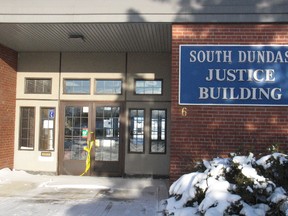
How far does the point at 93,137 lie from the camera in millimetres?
11875

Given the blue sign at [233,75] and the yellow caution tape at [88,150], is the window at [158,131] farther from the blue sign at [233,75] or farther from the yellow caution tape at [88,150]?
the blue sign at [233,75]

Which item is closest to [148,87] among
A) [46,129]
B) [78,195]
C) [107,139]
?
[107,139]

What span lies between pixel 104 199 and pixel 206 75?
11.4 ft

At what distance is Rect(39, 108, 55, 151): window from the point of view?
12023 mm

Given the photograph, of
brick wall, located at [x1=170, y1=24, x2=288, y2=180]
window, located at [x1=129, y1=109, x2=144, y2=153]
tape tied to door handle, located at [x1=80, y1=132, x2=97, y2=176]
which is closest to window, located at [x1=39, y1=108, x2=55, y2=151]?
tape tied to door handle, located at [x1=80, y1=132, x2=97, y2=176]

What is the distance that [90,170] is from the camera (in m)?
11.8

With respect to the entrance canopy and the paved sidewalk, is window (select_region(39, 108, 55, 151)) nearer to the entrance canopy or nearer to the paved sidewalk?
the paved sidewalk

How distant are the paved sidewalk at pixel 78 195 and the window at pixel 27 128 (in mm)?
956

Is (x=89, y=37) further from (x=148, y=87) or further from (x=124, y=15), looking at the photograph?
(x=148, y=87)

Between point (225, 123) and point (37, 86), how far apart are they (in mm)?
6279

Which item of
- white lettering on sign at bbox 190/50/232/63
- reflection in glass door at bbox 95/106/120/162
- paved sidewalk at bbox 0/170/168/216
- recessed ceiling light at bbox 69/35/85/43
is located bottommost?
paved sidewalk at bbox 0/170/168/216

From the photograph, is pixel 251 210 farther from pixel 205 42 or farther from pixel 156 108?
pixel 156 108

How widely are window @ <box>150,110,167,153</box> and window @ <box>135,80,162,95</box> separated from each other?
60 centimetres

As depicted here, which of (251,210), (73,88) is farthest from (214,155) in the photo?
(73,88)
